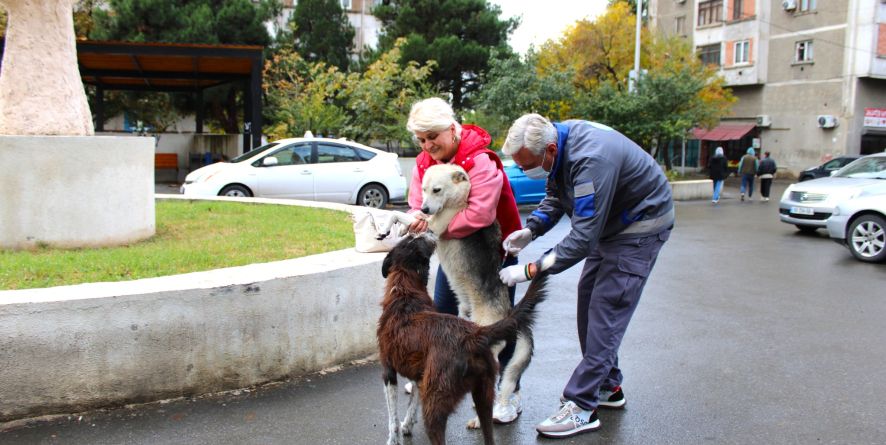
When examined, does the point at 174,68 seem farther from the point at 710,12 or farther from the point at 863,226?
the point at 710,12

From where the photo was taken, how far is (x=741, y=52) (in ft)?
136

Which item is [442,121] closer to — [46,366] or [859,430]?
[46,366]

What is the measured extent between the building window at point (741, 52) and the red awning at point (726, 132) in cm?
390

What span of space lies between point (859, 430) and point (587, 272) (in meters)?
1.81

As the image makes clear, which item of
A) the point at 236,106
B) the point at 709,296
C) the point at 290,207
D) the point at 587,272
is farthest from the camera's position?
the point at 236,106

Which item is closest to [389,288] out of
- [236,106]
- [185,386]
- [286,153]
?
[185,386]

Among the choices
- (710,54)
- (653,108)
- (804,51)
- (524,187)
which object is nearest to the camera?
(524,187)

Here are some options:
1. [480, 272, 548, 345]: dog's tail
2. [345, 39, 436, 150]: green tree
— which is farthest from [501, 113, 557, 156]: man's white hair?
[345, 39, 436, 150]: green tree

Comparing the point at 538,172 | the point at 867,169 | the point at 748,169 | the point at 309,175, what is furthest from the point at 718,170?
the point at 538,172

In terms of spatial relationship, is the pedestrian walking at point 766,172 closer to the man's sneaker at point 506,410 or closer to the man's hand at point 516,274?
the man's sneaker at point 506,410

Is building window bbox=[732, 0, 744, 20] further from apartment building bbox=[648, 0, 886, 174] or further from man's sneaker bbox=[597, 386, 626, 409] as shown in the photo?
man's sneaker bbox=[597, 386, 626, 409]

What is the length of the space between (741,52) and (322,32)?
25.4 meters

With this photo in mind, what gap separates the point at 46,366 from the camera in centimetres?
389

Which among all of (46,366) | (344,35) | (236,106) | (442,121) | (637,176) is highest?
(344,35)
